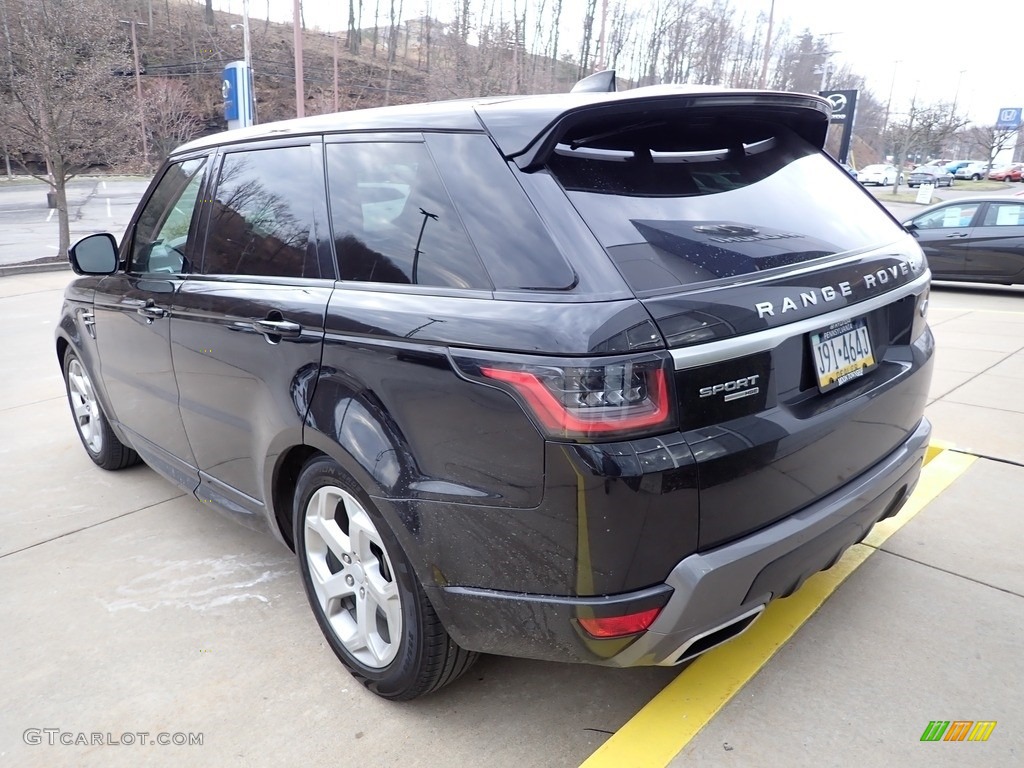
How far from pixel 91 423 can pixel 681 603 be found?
4015 millimetres

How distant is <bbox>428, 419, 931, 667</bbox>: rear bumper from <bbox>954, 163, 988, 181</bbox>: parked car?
7215cm

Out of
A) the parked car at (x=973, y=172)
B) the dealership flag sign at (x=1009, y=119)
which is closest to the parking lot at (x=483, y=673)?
the dealership flag sign at (x=1009, y=119)

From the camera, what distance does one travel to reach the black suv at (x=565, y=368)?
179cm

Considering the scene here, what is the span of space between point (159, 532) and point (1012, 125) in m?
61.2

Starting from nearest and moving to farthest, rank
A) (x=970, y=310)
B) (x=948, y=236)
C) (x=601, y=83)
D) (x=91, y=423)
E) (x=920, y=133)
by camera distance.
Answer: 1. (x=601, y=83)
2. (x=91, y=423)
3. (x=970, y=310)
4. (x=948, y=236)
5. (x=920, y=133)

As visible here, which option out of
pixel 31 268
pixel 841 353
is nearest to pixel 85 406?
pixel 841 353

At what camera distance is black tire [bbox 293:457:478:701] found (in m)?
2.20

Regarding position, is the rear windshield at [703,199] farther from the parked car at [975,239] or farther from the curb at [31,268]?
the curb at [31,268]

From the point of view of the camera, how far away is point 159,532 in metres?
3.73

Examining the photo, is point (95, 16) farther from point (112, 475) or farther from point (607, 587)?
point (607, 587)

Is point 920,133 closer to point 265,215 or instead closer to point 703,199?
point 703,199

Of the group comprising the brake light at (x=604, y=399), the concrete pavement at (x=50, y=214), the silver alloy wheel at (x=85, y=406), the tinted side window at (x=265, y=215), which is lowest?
the concrete pavement at (x=50, y=214)

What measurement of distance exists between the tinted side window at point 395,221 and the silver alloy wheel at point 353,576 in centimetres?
72

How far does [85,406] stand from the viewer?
456 centimetres
